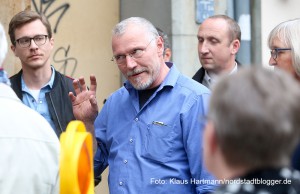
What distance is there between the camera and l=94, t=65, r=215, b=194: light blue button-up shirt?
424 cm

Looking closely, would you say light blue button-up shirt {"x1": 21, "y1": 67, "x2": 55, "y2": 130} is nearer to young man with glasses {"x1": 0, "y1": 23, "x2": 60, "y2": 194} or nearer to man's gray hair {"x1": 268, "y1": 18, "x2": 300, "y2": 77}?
man's gray hair {"x1": 268, "y1": 18, "x2": 300, "y2": 77}

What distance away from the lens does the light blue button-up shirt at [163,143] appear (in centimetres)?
424

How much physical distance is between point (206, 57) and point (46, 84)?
1.22m

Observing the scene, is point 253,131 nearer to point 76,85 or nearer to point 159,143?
point 159,143

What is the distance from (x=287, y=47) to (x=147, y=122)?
1.07m

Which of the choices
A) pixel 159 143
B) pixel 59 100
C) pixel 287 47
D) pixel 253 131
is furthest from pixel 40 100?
pixel 253 131

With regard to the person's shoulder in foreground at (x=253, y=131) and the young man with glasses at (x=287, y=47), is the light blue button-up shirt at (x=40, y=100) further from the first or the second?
the person's shoulder in foreground at (x=253, y=131)

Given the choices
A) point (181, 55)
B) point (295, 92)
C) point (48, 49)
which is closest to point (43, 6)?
point (181, 55)

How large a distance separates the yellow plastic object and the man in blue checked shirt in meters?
0.94

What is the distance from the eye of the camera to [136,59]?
4.54 m

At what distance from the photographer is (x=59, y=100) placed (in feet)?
18.0

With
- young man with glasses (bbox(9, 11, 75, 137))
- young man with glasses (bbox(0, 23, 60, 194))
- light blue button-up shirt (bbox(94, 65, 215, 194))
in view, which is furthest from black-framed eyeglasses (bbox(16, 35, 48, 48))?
young man with glasses (bbox(0, 23, 60, 194))

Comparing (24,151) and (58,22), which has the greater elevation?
(58,22)

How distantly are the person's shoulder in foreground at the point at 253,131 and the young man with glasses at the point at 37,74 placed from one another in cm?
325
